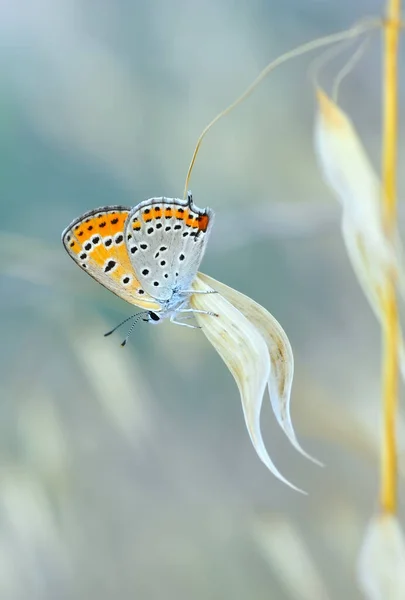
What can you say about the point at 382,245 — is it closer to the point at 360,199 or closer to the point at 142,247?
the point at 360,199

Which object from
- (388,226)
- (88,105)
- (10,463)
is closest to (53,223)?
(88,105)

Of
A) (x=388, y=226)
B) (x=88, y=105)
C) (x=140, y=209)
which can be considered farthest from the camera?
(x=88, y=105)

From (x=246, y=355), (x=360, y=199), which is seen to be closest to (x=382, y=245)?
(x=360, y=199)

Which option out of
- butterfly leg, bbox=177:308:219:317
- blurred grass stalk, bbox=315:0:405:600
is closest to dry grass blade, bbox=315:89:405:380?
blurred grass stalk, bbox=315:0:405:600

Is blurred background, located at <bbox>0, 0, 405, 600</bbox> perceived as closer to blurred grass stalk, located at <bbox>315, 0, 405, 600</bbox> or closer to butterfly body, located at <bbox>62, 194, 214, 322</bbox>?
butterfly body, located at <bbox>62, 194, 214, 322</bbox>

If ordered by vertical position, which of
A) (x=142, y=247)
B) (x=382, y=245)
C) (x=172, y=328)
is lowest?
(x=172, y=328)

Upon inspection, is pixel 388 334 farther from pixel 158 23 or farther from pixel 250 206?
pixel 158 23
